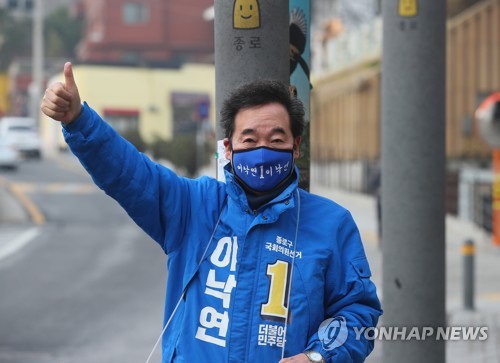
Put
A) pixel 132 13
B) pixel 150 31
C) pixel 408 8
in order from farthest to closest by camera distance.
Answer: pixel 150 31 < pixel 132 13 < pixel 408 8

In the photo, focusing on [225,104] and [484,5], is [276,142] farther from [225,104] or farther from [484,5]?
[484,5]

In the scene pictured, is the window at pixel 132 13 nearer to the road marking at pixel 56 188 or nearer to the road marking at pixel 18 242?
the road marking at pixel 56 188

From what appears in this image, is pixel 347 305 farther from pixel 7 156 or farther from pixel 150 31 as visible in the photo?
pixel 150 31

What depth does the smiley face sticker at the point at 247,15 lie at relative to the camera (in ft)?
12.4

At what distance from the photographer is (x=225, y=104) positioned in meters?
3.32

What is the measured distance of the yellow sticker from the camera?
5770 mm

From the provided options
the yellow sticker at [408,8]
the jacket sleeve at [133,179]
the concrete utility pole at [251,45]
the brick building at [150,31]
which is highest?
the brick building at [150,31]

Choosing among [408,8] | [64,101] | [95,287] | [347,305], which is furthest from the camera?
[95,287]

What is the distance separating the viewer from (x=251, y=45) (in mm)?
3758

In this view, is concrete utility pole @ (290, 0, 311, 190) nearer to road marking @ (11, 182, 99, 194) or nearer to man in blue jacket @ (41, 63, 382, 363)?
man in blue jacket @ (41, 63, 382, 363)

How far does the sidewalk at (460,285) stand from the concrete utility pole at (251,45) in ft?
17.8

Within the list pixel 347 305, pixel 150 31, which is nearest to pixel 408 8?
pixel 347 305

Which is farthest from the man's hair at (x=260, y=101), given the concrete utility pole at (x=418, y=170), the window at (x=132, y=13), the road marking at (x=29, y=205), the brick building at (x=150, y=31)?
the window at (x=132, y=13)

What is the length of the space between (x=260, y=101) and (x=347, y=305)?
2.27 ft
